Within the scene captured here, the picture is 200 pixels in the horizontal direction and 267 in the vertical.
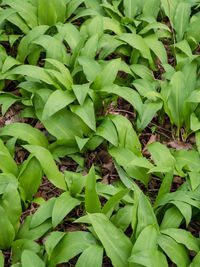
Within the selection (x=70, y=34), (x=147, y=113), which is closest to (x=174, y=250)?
(x=147, y=113)

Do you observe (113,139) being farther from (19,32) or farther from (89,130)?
(19,32)

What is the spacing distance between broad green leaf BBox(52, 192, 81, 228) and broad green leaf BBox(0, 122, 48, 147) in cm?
52

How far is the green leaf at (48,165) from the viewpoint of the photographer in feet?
7.83

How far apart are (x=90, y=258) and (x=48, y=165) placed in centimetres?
72

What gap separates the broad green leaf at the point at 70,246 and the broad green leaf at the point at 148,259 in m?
0.34

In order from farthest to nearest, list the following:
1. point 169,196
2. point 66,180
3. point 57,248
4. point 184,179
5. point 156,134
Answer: point 156,134
point 184,179
point 66,180
point 169,196
point 57,248

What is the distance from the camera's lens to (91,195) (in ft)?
7.25

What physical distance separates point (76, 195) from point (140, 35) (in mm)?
1826

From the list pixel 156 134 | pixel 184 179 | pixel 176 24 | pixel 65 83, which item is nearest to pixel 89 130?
pixel 65 83

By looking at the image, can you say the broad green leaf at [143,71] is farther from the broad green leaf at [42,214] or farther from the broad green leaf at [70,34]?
the broad green leaf at [42,214]

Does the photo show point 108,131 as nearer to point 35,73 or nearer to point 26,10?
point 35,73

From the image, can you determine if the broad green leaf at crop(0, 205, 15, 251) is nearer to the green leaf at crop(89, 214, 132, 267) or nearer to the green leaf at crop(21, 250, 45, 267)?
the green leaf at crop(21, 250, 45, 267)

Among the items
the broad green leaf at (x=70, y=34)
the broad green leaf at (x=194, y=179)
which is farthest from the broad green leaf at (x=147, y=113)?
the broad green leaf at (x=70, y=34)

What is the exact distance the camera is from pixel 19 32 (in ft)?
11.7
